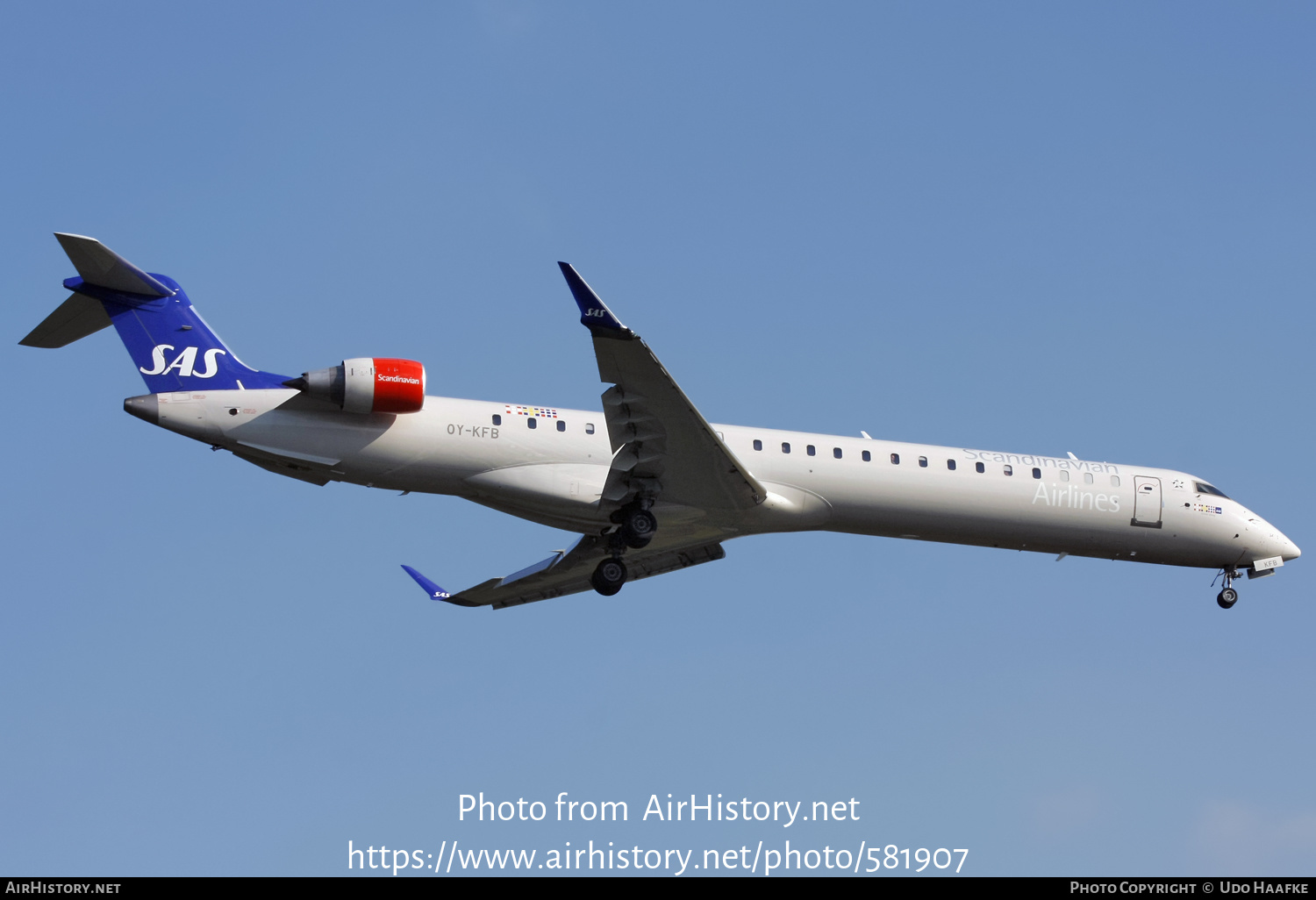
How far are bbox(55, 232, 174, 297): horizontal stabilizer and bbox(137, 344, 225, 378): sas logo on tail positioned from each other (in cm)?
100

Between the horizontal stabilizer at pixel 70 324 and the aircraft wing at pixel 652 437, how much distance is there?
8363 millimetres

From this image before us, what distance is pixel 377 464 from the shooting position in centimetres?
2220

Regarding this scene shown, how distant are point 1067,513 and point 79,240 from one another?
17038mm

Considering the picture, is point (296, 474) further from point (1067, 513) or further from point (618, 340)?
point (1067, 513)

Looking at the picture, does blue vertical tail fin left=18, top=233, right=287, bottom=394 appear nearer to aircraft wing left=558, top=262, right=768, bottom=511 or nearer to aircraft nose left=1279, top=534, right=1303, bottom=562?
aircraft wing left=558, top=262, right=768, bottom=511

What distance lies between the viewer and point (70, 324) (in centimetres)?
2259

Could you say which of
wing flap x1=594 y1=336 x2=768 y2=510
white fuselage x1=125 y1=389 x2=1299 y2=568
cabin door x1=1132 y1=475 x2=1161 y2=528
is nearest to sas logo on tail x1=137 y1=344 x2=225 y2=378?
white fuselage x1=125 y1=389 x2=1299 y2=568

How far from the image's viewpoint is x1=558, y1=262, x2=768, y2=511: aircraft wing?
66.3ft

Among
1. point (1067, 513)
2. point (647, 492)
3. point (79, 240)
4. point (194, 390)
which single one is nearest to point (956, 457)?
point (1067, 513)

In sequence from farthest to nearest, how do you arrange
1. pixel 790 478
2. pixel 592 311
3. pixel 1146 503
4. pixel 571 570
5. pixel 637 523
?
pixel 571 570
pixel 1146 503
pixel 790 478
pixel 637 523
pixel 592 311

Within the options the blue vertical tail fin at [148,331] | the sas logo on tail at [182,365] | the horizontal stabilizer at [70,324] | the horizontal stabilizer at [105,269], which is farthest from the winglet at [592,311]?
the horizontal stabilizer at [70,324]

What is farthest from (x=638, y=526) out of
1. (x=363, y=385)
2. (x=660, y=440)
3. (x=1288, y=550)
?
(x=1288, y=550)

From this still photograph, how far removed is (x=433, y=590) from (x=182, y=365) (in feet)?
24.0

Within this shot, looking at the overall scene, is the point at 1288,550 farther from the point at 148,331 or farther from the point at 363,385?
the point at 148,331
